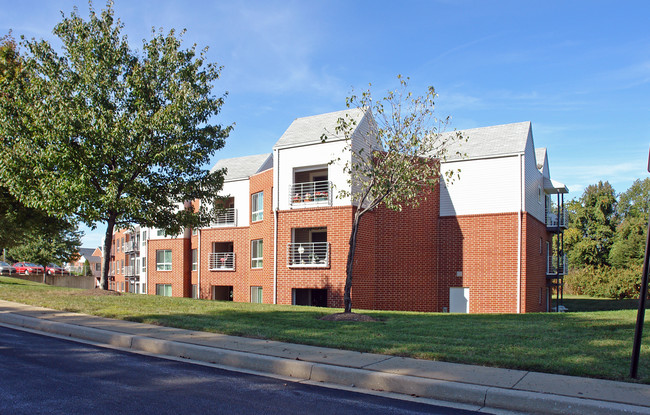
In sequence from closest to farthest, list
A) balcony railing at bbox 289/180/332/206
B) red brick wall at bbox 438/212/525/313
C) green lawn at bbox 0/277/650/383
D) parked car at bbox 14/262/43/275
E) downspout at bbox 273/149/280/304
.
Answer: green lawn at bbox 0/277/650/383 → balcony railing at bbox 289/180/332/206 → downspout at bbox 273/149/280/304 → red brick wall at bbox 438/212/525/313 → parked car at bbox 14/262/43/275

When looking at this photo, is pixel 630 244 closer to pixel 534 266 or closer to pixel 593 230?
pixel 593 230

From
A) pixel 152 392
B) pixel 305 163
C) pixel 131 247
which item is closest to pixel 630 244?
pixel 305 163

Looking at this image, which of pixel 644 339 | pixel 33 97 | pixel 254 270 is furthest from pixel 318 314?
pixel 254 270

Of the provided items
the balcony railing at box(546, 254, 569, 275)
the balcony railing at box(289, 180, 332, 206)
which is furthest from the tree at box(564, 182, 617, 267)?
the balcony railing at box(289, 180, 332, 206)

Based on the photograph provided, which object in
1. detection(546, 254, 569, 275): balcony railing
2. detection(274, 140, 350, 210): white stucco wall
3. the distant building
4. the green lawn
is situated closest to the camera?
the green lawn

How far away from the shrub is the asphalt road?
44831 mm

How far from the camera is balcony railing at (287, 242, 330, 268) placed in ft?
76.0

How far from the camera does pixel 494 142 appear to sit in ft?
85.3

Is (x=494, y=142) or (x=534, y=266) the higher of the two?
(x=494, y=142)

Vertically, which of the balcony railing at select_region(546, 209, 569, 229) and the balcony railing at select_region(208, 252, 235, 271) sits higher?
the balcony railing at select_region(546, 209, 569, 229)

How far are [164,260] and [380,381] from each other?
110ft

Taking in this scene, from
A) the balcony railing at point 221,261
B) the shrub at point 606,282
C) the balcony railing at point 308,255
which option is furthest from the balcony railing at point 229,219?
the shrub at point 606,282

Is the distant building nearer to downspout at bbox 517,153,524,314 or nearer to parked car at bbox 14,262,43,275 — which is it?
parked car at bbox 14,262,43,275

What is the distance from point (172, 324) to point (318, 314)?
13.8 feet
